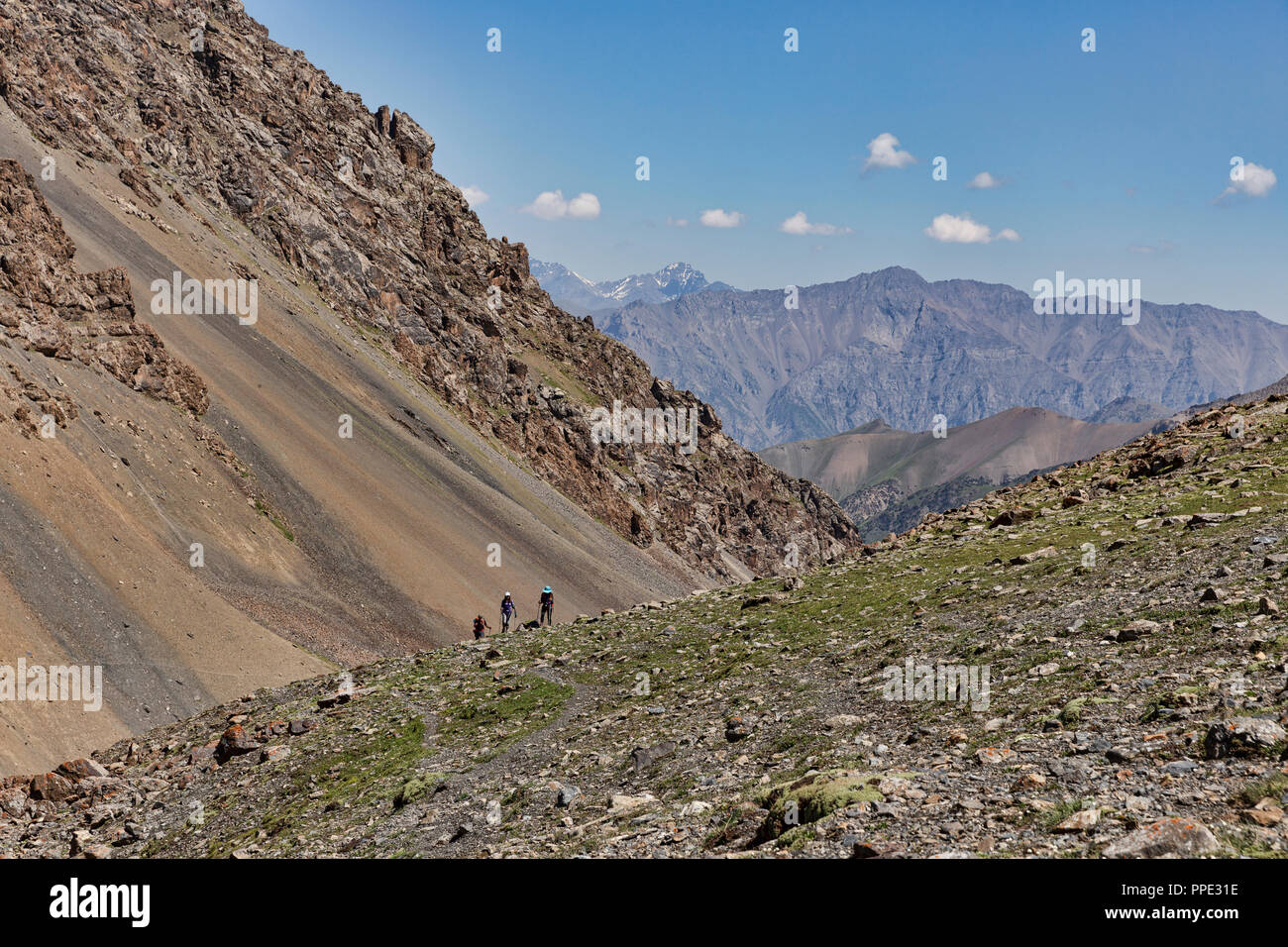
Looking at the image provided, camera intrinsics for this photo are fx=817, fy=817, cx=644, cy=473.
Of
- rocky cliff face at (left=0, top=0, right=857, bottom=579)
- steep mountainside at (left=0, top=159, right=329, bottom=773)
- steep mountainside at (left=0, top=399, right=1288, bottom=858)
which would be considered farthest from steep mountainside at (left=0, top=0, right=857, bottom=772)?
steep mountainside at (left=0, top=399, right=1288, bottom=858)

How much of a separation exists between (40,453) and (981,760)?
53608 millimetres

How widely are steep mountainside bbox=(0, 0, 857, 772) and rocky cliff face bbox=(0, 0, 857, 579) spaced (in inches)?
19.6

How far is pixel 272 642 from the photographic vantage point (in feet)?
164

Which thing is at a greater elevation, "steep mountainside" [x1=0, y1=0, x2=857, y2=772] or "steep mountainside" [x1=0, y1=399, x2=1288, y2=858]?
"steep mountainside" [x1=0, y1=0, x2=857, y2=772]

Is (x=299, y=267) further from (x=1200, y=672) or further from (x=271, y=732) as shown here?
(x=1200, y=672)

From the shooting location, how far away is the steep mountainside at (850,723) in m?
11.6

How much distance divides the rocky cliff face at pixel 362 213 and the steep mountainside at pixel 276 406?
0.50m

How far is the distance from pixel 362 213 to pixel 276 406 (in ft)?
215

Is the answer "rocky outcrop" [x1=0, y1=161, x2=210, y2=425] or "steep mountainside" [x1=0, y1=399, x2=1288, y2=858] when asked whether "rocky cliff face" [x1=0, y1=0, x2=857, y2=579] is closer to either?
"rocky outcrop" [x1=0, y1=161, x2=210, y2=425]

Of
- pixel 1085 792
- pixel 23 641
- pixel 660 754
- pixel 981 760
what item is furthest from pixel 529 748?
pixel 23 641

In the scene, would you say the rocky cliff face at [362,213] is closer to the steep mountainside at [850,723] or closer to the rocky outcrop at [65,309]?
the rocky outcrop at [65,309]

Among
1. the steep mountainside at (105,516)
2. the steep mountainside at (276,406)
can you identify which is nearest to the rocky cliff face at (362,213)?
the steep mountainside at (276,406)

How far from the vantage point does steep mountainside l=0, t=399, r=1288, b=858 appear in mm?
11625

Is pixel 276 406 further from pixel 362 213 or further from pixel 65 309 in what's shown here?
pixel 362 213
